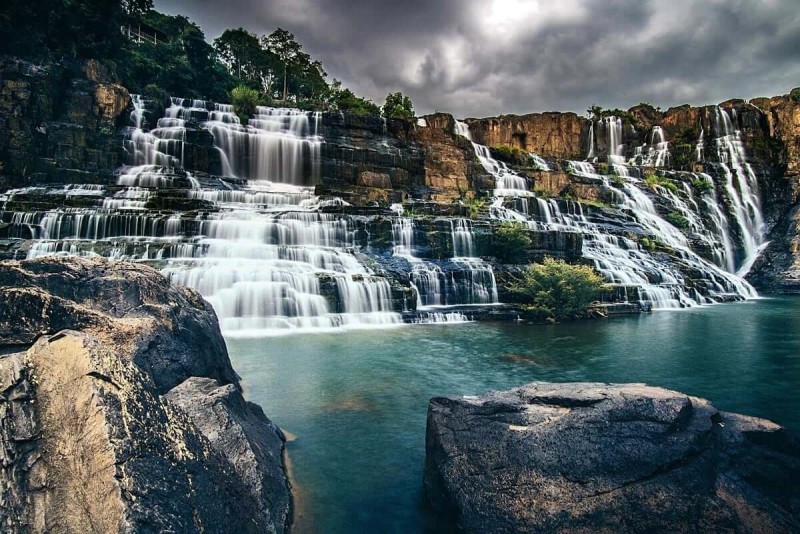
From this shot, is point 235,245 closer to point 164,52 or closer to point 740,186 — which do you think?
point 164,52

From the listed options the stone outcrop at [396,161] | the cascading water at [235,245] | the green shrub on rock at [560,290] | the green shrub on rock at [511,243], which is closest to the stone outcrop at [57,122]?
the cascading water at [235,245]

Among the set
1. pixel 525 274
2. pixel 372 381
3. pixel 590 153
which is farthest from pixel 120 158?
pixel 590 153

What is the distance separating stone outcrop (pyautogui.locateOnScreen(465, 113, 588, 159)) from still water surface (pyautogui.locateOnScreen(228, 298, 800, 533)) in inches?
1410

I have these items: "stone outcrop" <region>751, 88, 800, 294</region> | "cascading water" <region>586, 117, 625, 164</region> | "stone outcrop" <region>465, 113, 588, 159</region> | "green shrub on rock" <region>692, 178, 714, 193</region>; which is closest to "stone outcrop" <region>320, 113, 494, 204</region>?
"stone outcrop" <region>465, 113, 588, 159</region>

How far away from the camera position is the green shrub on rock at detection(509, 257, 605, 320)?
614 inches

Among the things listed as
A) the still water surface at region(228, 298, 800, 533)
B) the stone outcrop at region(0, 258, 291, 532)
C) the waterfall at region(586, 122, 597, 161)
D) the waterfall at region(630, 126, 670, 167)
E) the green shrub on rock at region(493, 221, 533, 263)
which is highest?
the waterfall at region(586, 122, 597, 161)

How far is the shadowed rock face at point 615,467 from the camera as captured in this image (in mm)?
3129

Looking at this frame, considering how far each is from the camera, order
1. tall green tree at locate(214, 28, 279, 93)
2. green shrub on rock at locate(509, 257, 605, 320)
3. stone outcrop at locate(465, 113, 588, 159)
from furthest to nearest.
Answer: tall green tree at locate(214, 28, 279, 93)
stone outcrop at locate(465, 113, 588, 159)
green shrub on rock at locate(509, 257, 605, 320)

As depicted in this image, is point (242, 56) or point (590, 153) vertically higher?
point (242, 56)

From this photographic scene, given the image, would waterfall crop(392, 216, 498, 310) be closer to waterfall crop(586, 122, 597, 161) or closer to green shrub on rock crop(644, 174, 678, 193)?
green shrub on rock crop(644, 174, 678, 193)

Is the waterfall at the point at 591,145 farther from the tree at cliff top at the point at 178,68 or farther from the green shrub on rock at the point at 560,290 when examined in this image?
the green shrub on rock at the point at 560,290

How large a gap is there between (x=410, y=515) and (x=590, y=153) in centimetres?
5001

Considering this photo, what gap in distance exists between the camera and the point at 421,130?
36438mm

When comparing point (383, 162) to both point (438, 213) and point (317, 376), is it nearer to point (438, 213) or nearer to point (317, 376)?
point (438, 213)
